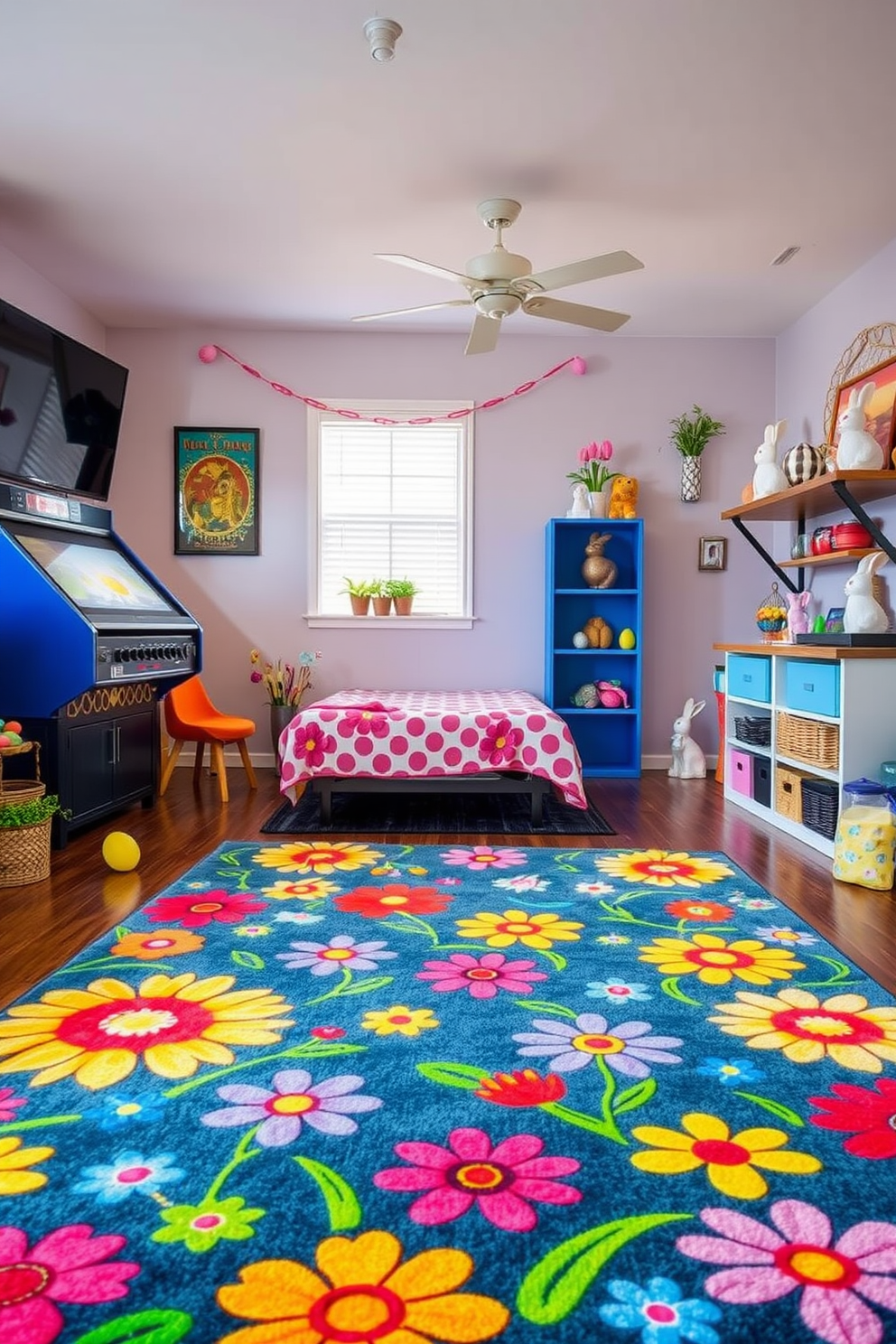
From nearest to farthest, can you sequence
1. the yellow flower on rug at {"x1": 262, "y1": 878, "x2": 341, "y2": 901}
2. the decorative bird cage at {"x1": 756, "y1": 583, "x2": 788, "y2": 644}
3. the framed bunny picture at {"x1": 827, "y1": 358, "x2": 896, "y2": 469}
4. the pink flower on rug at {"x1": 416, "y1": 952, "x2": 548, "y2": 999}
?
the pink flower on rug at {"x1": 416, "y1": 952, "x2": 548, "y2": 999}, the yellow flower on rug at {"x1": 262, "y1": 878, "x2": 341, "y2": 901}, the framed bunny picture at {"x1": 827, "y1": 358, "x2": 896, "y2": 469}, the decorative bird cage at {"x1": 756, "y1": 583, "x2": 788, "y2": 644}

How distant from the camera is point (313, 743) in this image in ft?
13.5

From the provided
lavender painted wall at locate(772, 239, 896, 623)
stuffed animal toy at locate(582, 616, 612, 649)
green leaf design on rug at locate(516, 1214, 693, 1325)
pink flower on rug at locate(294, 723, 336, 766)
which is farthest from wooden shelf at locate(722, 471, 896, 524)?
green leaf design on rug at locate(516, 1214, 693, 1325)

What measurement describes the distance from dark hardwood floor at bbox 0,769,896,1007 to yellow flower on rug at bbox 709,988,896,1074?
0.25m

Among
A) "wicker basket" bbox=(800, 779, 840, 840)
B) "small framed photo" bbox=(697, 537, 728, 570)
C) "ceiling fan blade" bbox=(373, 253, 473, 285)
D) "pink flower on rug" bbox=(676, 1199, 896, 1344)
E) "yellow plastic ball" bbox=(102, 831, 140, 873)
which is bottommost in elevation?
"pink flower on rug" bbox=(676, 1199, 896, 1344)

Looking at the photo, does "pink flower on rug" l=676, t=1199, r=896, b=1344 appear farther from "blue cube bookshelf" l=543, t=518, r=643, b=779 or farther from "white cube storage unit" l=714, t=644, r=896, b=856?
"blue cube bookshelf" l=543, t=518, r=643, b=779

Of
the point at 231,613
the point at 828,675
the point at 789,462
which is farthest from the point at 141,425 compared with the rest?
the point at 828,675

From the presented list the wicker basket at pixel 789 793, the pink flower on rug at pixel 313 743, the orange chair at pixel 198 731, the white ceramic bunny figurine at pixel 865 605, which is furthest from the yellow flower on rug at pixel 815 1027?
the orange chair at pixel 198 731

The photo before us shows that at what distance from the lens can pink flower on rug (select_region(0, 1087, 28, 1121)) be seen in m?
1.65

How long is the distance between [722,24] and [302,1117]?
340 centimetres

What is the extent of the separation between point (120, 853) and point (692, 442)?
4.44m

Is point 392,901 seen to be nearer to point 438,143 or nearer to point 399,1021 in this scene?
point 399,1021

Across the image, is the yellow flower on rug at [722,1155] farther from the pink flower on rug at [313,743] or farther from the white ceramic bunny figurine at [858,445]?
the white ceramic bunny figurine at [858,445]

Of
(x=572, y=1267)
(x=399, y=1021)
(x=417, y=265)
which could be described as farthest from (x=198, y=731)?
(x=572, y=1267)

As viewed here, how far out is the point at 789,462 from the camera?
457 centimetres
